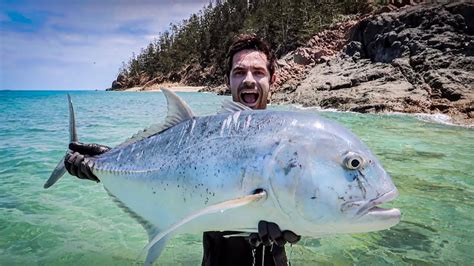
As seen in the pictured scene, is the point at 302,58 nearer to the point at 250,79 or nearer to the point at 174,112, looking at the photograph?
the point at 250,79

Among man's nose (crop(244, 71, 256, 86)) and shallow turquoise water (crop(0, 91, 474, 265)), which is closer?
man's nose (crop(244, 71, 256, 86))

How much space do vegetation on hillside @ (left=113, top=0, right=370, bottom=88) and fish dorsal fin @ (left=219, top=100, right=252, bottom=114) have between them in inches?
1786

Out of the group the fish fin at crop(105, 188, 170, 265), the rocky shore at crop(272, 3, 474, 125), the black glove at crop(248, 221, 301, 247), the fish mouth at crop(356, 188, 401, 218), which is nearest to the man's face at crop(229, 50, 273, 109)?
the fish fin at crop(105, 188, 170, 265)

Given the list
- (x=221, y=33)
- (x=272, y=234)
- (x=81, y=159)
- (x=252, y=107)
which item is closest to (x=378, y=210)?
(x=272, y=234)

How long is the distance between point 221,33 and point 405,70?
6275cm

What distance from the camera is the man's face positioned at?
293cm

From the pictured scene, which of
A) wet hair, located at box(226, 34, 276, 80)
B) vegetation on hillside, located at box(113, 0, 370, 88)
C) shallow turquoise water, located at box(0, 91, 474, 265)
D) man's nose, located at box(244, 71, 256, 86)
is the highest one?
vegetation on hillside, located at box(113, 0, 370, 88)

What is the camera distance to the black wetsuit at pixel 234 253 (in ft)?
8.92

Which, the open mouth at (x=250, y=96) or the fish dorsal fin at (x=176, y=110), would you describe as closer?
the fish dorsal fin at (x=176, y=110)

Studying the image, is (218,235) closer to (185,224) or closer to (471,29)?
(185,224)

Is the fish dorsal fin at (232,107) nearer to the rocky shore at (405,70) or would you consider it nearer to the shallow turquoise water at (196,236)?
the shallow turquoise water at (196,236)

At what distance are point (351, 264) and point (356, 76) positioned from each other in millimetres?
19088

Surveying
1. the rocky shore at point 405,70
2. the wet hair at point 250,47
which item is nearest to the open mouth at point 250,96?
the wet hair at point 250,47

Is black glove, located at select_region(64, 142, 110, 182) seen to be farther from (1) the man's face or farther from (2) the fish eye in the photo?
→ (2) the fish eye
